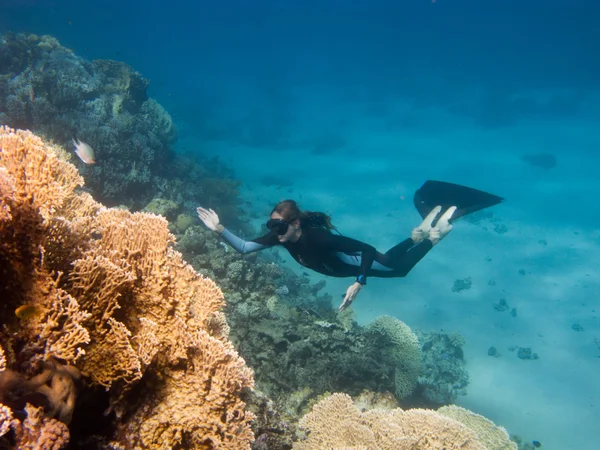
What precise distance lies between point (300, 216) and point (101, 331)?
372 cm

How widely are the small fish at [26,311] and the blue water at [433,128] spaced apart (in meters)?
13.2

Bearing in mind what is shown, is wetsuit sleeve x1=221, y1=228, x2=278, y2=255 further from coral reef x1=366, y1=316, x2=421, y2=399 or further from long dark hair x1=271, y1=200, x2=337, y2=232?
coral reef x1=366, y1=316, x2=421, y2=399

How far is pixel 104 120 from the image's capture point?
1327cm

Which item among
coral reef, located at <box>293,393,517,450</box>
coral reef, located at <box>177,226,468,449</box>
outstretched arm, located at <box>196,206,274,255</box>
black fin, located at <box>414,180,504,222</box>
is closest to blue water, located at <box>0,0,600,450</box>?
coral reef, located at <box>177,226,468,449</box>

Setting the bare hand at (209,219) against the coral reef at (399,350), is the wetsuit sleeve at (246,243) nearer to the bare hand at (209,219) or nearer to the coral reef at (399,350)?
the bare hand at (209,219)

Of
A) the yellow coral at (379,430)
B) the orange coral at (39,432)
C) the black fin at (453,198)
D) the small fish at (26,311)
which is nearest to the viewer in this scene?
the orange coral at (39,432)

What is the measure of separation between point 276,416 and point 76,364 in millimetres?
2754

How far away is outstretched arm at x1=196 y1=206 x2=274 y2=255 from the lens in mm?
5414

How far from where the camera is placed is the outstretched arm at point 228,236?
541 centimetres

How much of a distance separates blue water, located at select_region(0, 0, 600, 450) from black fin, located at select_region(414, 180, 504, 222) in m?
7.58

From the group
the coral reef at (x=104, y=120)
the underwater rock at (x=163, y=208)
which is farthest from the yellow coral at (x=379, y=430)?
the coral reef at (x=104, y=120)

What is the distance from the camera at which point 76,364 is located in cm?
200

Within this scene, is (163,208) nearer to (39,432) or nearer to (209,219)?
(209,219)

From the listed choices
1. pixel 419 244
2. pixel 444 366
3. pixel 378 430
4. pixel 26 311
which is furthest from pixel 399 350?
pixel 26 311
